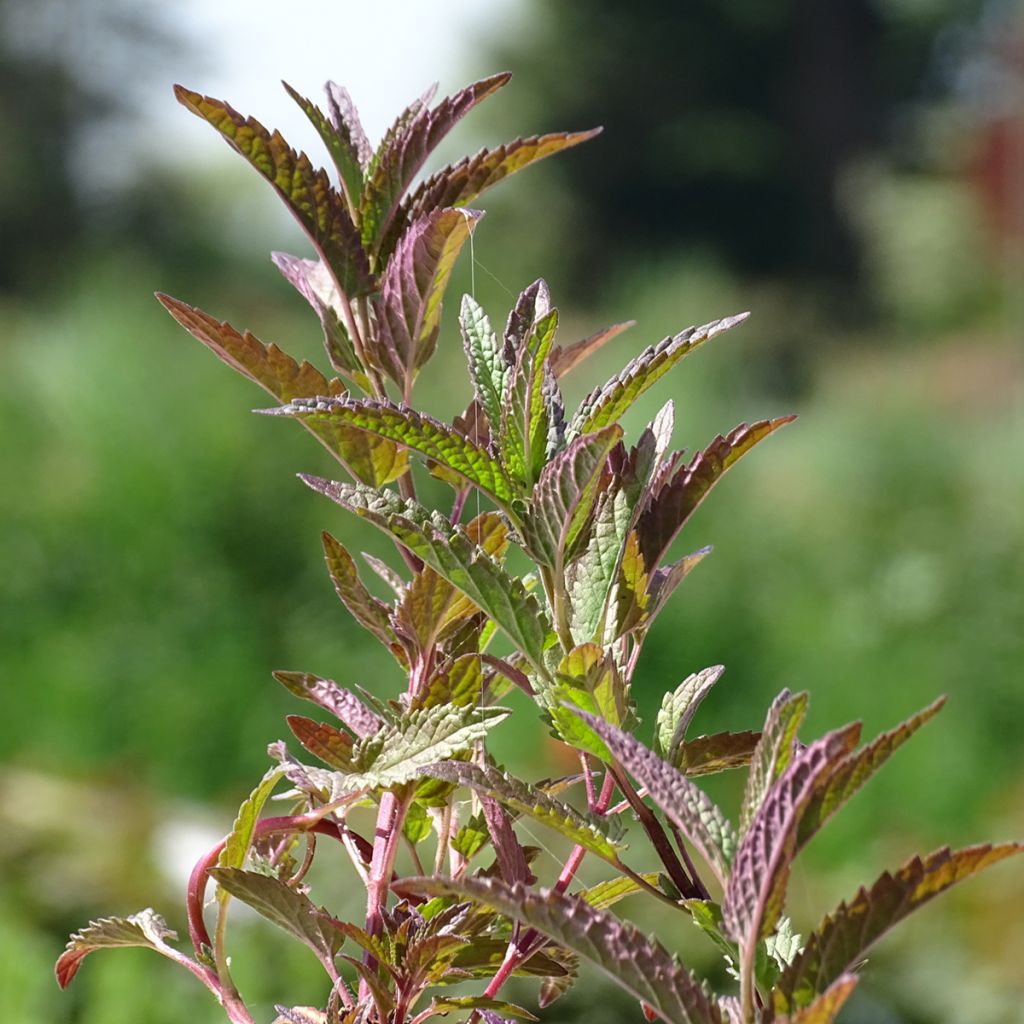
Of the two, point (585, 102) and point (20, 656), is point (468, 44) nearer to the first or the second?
point (585, 102)

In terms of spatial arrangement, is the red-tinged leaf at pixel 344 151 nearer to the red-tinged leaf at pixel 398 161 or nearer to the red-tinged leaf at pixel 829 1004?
the red-tinged leaf at pixel 398 161

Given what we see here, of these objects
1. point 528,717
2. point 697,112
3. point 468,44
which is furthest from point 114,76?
point 528,717

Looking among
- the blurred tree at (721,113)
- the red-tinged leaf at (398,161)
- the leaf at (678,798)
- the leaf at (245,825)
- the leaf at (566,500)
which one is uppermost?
the blurred tree at (721,113)

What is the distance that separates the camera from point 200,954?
39cm

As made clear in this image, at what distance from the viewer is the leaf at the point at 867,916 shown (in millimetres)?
289

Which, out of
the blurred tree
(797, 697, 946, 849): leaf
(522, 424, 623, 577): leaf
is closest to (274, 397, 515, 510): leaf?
(522, 424, 623, 577): leaf

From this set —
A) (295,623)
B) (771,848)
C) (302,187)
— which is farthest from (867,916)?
(295,623)

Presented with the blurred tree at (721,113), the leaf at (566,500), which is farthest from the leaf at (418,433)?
the blurred tree at (721,113)

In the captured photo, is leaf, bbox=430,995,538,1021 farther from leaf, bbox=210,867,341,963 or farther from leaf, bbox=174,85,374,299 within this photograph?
leaf, bbox=174,85,374,299

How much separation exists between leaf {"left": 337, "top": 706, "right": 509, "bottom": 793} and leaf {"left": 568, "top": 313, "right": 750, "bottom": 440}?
0.27ft

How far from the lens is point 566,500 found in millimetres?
339

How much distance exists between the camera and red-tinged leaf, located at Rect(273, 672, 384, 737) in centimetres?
41

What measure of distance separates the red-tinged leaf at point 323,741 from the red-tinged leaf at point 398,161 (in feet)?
0.49

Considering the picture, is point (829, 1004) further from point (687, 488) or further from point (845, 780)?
point (687, 488)
